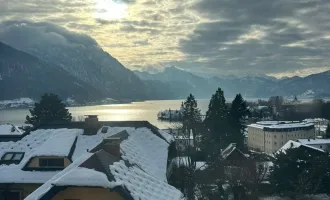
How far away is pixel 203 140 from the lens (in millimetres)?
60312

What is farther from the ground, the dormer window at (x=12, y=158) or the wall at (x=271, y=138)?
the dormer window at (x=12, y=158)

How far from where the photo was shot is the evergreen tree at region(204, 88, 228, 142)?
204 ft

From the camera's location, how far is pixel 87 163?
13.9 meters

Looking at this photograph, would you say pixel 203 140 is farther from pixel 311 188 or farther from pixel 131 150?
pixel 131 150

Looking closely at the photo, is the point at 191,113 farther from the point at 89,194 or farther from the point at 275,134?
the point at 89,194

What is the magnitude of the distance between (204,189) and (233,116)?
37.1m

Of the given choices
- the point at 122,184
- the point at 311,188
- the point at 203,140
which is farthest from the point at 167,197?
the point at 203,140

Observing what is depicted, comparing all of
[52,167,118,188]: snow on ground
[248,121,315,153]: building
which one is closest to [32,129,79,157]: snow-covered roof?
[52,167,118,188]: snow on ground

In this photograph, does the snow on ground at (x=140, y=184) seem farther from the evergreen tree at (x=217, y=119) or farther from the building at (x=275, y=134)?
the building at (x=275, y=134)

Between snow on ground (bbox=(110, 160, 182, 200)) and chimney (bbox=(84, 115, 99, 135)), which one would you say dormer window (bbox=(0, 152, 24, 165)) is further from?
snow on ground (bbox=(110, 160, 182, 200))

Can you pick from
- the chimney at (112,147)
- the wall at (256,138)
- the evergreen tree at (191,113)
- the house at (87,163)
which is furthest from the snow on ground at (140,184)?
the wall at (256,138)

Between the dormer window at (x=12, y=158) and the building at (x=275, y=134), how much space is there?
61873mm

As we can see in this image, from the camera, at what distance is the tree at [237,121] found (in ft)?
206

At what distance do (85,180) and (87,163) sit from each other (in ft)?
3.98
